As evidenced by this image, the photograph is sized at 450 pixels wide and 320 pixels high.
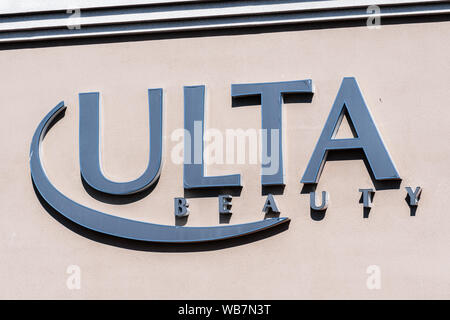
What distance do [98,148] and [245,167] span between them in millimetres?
1988

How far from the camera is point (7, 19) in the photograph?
11.5 m

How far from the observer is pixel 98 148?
10.9 meters

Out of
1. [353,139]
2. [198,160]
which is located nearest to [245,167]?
[198,160]

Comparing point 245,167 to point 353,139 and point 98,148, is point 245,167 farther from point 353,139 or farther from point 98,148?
point 98,148

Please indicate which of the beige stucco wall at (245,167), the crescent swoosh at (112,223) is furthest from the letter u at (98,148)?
the crescent swoosh at (112,223)

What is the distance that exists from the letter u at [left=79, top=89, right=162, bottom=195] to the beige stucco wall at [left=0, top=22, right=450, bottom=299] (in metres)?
0.13

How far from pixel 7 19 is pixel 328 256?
5.51 meters

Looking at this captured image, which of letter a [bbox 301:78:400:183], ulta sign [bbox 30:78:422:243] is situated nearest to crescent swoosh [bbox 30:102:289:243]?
ulta sign [bbox 30:78:422:243]

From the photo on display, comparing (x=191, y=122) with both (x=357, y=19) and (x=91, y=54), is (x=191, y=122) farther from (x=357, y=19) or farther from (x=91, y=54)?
(x=357, y=19)

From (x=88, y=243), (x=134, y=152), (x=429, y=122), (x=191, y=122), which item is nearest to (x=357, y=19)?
(x=429, y=122)

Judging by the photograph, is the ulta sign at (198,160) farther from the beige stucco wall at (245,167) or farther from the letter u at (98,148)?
the beige stucco wall at (245,167)

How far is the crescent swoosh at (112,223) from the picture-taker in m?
10.4

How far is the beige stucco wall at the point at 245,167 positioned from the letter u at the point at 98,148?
131 millimetres

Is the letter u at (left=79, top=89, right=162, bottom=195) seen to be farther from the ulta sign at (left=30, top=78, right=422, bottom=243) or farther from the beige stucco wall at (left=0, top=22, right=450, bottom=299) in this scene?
the beige stucco wall at (left=0, top=22, right=450, bottom=299)
